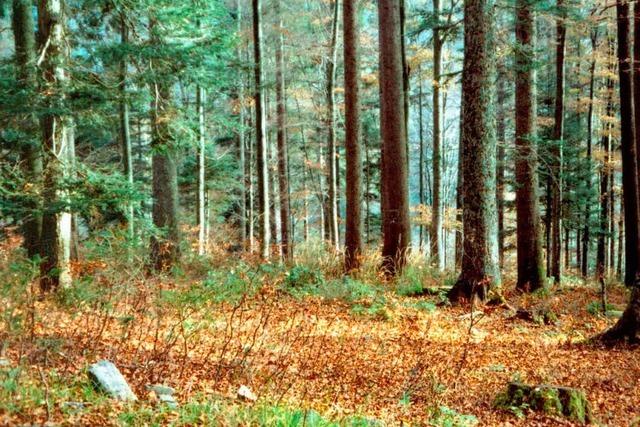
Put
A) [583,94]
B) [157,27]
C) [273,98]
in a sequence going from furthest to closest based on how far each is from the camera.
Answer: [273,98] < [583,94] < [157,27]

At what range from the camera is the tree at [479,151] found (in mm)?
7887

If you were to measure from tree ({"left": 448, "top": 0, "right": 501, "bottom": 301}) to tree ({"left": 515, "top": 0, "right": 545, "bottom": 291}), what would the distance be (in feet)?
7.94

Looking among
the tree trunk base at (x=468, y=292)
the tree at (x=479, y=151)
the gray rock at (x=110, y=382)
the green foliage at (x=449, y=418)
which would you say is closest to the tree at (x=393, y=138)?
the tree trunk base at (x=468, y=292)

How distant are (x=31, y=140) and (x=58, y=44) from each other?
1.78m

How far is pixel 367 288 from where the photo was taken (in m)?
8.83

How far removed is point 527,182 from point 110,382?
9200 mm

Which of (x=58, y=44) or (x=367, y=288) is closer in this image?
(x=58, y=44)

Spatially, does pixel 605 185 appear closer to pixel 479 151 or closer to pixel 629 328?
pixel 479 151

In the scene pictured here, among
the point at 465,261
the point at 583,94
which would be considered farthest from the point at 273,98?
the point at 465,261

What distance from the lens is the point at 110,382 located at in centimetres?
338

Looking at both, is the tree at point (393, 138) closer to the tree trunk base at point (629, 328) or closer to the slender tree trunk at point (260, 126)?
the slender tree trunk at point (260, 126)

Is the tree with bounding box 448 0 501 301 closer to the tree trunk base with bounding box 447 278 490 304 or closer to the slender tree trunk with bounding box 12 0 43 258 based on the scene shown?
the tree trunk base with bounding box 447 278 490 304

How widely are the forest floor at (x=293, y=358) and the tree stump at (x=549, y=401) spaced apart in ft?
0.33

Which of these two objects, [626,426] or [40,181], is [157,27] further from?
[626,426]
